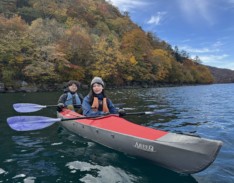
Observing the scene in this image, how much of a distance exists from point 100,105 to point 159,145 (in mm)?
3524

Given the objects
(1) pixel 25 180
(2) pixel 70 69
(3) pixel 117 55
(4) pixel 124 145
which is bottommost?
(1) pixel 25 180

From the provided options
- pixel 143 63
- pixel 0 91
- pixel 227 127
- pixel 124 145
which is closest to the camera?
pixel 124 145

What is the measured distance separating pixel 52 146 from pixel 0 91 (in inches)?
1214

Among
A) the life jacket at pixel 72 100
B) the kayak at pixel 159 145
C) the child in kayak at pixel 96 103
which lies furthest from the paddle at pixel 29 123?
the life jacket at pixel 72 100

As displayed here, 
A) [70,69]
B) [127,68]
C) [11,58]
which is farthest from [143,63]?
[11,58]

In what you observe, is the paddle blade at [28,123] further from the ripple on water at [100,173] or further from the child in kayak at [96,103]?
the ripple on water at [100,173]

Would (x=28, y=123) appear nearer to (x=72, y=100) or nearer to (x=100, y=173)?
(x=100, y=173)

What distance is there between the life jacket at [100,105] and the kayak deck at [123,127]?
0.58 meters

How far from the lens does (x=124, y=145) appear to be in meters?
6.21

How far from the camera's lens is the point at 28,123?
7219 mm

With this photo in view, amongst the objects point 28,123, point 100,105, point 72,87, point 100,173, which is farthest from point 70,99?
point 100,173

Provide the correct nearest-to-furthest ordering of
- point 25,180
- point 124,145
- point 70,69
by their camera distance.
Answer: point 25,180
point 124,145
point 70,69

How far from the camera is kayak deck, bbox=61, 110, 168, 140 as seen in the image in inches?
222

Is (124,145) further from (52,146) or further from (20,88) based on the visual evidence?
(20,88)
